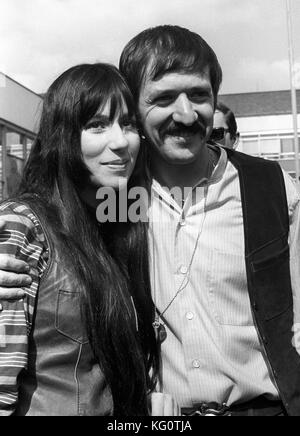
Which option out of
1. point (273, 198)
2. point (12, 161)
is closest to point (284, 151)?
point (12, 161)

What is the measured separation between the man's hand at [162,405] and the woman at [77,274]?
4 centimetres

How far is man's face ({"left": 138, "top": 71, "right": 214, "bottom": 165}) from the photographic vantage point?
209cm

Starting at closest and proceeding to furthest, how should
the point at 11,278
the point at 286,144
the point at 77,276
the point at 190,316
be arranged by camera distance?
the point at 11,278
the point at 77,276
the point at 190,316
the point at 286,144

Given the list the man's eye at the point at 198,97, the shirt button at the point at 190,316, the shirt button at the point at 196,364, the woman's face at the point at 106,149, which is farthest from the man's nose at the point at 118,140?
the shirt button at the point at 196,364

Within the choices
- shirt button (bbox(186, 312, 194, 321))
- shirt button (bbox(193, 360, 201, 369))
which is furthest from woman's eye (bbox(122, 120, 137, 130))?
shirt button (bbox(193, 360, 201, 369))

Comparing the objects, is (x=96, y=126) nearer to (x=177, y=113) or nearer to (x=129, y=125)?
(x=129, y=125)

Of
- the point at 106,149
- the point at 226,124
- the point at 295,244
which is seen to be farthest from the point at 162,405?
the point at 226,124

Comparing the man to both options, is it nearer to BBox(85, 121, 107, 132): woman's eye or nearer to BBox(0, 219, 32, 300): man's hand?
BBox(85, 121, 107, 132): woman's eye

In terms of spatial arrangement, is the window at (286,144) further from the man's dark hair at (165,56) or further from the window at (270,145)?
the man's dark hair at (165,56)

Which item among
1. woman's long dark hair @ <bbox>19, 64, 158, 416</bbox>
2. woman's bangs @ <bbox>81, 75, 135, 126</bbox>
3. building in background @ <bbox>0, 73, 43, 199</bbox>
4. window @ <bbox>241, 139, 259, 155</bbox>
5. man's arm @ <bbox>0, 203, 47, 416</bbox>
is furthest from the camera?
window @ <bbox>241, 139, 259, 155</bbox>

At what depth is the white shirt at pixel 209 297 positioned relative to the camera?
1.94 m

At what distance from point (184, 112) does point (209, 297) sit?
2.26 ft

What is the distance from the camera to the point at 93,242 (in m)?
1.90

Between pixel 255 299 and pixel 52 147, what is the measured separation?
2.93 ft
